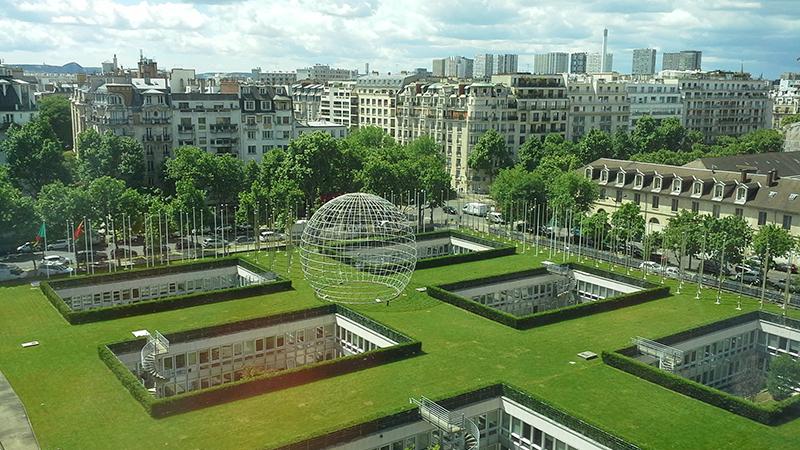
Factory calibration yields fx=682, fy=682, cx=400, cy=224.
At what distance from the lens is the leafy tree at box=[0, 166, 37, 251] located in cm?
6881

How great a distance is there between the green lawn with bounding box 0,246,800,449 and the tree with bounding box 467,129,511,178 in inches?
2581

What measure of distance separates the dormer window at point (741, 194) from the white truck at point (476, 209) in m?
36.4

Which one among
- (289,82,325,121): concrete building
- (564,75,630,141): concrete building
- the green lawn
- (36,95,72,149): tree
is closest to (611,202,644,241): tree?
the green lawn

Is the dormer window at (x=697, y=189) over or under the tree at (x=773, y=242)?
over

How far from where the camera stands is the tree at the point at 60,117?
459 feet

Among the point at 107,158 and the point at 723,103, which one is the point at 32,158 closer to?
the point at 107,158

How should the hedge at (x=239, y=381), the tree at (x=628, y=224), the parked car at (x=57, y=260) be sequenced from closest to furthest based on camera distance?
the hedge at (x=239, y=381)
the parked car at (x=57, y=260)
the tree at (x=628, y=224)

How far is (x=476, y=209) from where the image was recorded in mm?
103812

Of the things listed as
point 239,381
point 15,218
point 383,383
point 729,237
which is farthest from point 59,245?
point 729,237

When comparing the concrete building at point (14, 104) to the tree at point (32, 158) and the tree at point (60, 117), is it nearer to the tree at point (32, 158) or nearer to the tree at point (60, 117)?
the tree at point (60, 117)

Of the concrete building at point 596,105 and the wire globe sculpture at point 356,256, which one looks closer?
the wire globe sculpture at point 356,256

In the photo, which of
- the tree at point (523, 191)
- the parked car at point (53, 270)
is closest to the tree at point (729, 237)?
the tree at point (523, 191)

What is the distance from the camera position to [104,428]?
32250mm

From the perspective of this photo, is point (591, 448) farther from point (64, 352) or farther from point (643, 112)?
point (643, 112)
